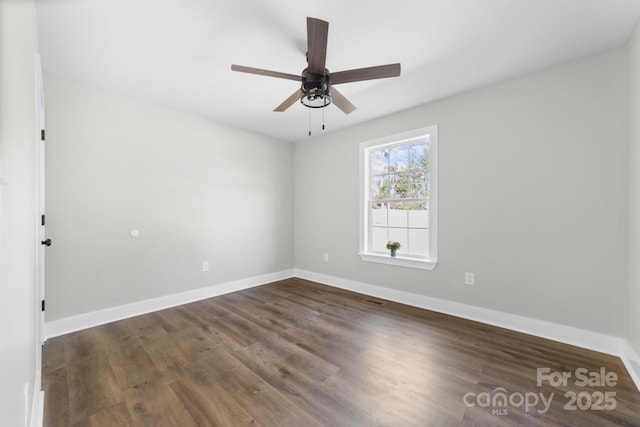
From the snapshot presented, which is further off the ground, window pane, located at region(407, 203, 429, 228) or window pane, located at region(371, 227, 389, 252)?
window pane, located at region(407, 203, 429, 228)

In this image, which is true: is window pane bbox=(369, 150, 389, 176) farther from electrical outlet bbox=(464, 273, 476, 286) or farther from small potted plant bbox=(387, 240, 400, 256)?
electrical outlet bbox=(464, 273, 476, 286)

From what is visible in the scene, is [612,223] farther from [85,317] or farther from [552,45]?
[85,317]

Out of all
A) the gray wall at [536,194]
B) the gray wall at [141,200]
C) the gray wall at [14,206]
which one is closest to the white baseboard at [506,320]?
the gray wall at [536,194]

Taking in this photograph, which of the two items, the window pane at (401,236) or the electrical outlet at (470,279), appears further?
the window pane at (401,236)

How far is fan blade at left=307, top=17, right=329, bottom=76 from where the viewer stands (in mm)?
1523

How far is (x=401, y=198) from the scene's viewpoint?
138 inches

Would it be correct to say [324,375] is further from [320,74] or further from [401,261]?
[320,74]

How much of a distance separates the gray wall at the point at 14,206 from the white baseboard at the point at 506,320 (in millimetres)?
3243

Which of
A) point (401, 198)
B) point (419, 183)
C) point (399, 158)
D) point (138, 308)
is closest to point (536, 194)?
point (419, 183)

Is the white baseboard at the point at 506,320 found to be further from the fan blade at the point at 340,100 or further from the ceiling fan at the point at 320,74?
the ceiling fan at the point at 320,74

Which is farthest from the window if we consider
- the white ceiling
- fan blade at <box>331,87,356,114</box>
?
fan blade at <box>331,87,356,114</box>

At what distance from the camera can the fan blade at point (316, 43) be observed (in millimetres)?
1523

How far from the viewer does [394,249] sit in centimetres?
350

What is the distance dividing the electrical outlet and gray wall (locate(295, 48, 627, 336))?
40 mm
